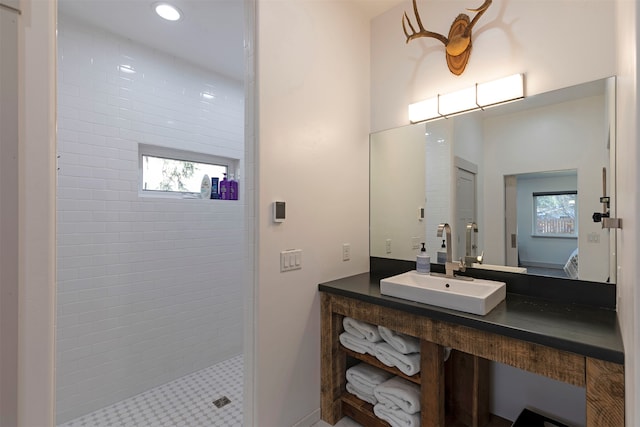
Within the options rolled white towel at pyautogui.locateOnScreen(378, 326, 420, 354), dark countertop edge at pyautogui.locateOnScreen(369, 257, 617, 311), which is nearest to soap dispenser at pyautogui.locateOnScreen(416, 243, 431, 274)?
dark countertop edge at pyautogui.locateOnScreen(369, 257, 617, 311)

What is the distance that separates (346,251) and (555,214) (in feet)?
3.80

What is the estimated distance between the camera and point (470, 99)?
1.72 metres

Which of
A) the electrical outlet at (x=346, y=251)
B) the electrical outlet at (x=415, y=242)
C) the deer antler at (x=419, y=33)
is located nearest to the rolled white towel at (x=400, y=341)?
the electrical outlet at (x=346, y=251)

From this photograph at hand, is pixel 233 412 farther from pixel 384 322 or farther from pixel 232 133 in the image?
pixel 232 133

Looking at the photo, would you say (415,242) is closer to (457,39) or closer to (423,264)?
(423,264)

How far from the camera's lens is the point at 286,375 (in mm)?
1601

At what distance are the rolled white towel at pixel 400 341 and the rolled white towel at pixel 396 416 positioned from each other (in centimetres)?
31

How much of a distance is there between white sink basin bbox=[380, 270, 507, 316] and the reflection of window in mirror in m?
0.37

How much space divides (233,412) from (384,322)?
1.23m

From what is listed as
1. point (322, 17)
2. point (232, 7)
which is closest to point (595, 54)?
point (322, 17)

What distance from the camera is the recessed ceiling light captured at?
1776 millimetres

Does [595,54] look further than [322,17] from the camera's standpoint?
No

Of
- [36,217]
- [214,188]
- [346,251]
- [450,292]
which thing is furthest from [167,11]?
[450,292]

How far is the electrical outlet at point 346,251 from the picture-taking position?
1.96m
